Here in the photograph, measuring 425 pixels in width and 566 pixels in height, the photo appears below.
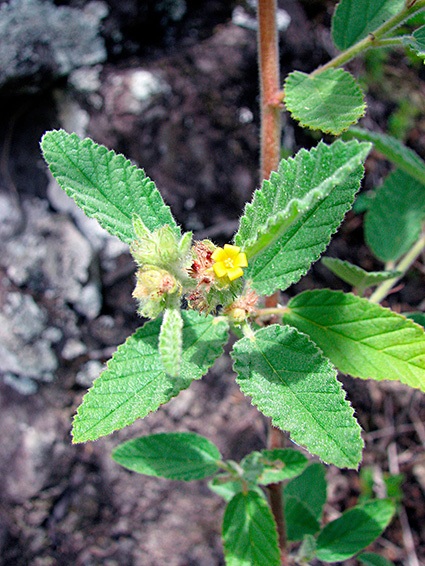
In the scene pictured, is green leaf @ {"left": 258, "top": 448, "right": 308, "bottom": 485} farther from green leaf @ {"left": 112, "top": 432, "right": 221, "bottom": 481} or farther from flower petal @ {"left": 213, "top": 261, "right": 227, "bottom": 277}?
flower petal @ {"left": 213, "top": 261, "right": 227, "bottom": 277}

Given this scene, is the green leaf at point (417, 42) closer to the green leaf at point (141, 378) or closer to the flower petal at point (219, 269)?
the flower petal at point (219, 269)

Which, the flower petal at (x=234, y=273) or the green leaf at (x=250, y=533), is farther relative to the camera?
the green leaf at (x=250, y=533)

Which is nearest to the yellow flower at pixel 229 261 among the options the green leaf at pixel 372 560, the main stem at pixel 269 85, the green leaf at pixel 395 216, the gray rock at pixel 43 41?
the main stem at pixel 269 85

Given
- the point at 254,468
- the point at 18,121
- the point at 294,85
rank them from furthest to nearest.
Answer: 1. the point at 18,121
2. the point at 254,468
3. the point at 294,85

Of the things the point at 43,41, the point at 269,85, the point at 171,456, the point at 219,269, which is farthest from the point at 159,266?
the point at 43,41

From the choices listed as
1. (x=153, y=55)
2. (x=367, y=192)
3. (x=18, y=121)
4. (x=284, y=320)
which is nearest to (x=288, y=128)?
(x=367, y=192)

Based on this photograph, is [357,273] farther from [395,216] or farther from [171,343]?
[171,343]

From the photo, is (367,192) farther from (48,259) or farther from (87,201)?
(87,201)
